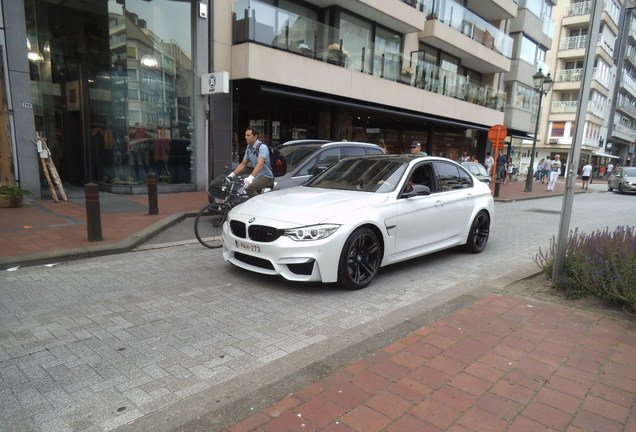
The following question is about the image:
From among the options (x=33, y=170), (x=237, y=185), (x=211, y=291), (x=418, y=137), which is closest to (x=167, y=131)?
(x=33, y=170)

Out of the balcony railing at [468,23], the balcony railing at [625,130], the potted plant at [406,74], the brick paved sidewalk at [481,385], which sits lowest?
the brick paved sidewalk at [481,385]

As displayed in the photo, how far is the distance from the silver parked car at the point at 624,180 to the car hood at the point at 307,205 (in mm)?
27070

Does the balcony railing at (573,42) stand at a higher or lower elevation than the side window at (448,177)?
A: higher

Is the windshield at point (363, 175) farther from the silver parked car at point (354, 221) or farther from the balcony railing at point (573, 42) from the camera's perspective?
the balcony railing at point (573, 42)

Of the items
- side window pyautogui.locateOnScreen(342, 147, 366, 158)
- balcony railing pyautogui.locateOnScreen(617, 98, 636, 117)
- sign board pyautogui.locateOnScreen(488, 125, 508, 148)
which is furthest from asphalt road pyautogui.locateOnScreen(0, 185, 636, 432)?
balcony railing pyautogui.locateOnScreen(617, 98, 636, 117)

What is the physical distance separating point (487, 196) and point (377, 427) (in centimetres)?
587

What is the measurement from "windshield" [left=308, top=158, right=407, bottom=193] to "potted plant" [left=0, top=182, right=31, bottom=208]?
692 centimetres

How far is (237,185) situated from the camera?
25.5 feet

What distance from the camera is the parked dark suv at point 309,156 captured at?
834 centimetres

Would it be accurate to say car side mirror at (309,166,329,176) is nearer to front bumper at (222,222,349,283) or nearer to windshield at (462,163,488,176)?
front bumper at (222,222,349,283)

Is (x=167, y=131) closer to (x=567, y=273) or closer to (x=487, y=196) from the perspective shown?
(x=487, y=196)

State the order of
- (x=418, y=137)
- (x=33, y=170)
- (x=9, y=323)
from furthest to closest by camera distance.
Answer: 1. (x=418, y=137)
2. (x=33, y=170)
3. (x=9, y=323)

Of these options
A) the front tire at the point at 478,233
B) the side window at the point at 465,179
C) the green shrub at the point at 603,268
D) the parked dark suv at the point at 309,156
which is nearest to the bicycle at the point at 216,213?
the parked dark suv at the point at 309,156

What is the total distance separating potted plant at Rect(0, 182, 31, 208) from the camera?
29.2 feet
